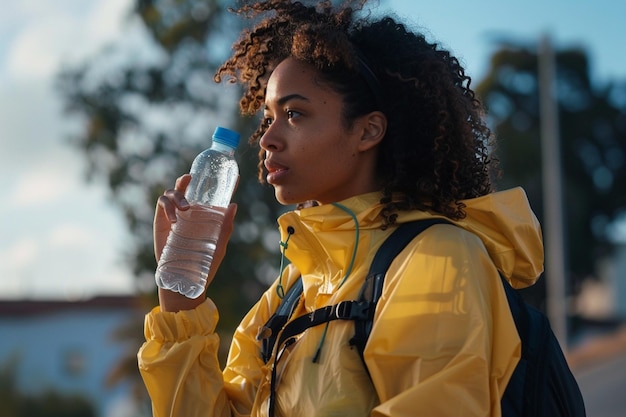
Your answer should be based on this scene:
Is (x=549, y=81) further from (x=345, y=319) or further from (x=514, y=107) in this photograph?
(x=345, y=319)

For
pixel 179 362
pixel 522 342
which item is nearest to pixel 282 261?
pixel 179 362

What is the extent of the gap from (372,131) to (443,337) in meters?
0.71

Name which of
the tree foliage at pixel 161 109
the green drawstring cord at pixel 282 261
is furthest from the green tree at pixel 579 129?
the green drawstring cord at pixel 282 261

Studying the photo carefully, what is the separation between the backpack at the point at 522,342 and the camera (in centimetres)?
256

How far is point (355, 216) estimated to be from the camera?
2.82 meters

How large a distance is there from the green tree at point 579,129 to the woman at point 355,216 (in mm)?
31177

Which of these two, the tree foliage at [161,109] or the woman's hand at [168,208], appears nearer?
the woman's hand at [168,208]

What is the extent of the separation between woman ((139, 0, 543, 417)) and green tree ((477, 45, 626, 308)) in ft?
102

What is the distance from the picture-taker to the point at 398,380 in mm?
2537

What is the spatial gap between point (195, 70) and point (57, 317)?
2002 cm

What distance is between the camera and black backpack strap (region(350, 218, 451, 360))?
2633 mm

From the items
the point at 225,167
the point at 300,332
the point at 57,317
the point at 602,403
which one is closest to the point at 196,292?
the point at 300,332

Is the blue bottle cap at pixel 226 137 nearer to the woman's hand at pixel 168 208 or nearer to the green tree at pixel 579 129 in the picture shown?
the woman's hand at pixel 168 208

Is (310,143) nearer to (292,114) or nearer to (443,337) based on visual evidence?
(292,114)
